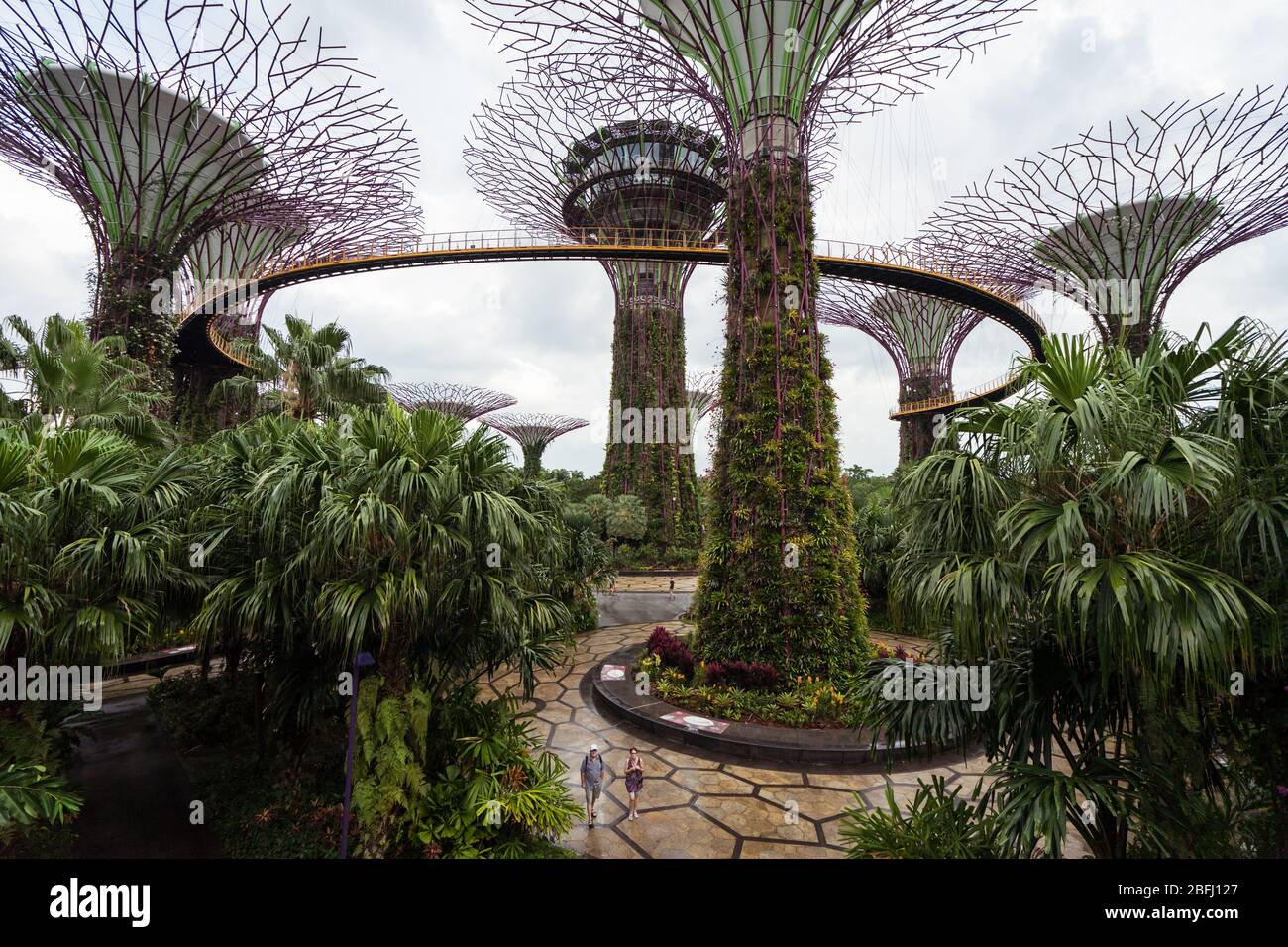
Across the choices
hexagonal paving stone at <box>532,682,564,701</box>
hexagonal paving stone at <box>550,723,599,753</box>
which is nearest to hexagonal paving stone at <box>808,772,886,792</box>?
hexagonal paving stone at <box>550,723,599,753</box>

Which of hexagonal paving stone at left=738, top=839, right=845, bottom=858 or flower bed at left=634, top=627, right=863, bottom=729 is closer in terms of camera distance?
hexagonal paving stone at left=738, top=839, right=845, bottom=858

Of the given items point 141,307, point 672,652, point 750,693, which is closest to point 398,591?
point 750,693

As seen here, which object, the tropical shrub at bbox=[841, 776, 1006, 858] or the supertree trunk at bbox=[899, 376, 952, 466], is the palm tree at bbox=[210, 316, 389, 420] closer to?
the tropical shrub at bbox=[841, 776, 1006, 858]

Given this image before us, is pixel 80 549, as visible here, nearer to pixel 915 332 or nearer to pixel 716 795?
pixel 716 795

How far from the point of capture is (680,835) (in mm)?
5648

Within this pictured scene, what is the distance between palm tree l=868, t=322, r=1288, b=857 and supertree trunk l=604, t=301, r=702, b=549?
21377 mm

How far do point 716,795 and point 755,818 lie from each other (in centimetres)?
62

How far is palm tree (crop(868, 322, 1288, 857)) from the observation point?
2.91 metres

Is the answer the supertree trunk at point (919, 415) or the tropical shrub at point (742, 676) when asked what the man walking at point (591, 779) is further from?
the supertree trunk at point (919, 415)

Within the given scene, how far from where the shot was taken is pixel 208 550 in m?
5.32
